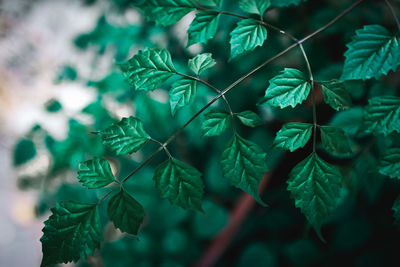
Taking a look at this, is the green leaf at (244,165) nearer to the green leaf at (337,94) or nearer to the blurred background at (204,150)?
the green leaf at (337,94)

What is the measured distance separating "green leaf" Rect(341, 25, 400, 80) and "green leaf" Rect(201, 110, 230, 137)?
0.58 ft

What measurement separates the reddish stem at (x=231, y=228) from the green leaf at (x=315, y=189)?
26.7 inches

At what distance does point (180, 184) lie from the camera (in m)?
0.40

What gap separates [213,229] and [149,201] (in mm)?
234

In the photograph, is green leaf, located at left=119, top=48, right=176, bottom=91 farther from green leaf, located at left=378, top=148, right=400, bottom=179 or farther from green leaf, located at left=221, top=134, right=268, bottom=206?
green leaf, located at left=378, top=148, right=400, bottom=179

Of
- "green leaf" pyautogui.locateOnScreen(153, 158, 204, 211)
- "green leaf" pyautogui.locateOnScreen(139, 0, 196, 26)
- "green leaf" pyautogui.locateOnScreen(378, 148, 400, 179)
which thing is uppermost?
"green leaf" pyautogui.locateOnScreen(139, 0, 196, 26)

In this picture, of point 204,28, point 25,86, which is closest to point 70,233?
point 204,28

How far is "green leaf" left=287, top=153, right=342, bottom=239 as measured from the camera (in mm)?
375

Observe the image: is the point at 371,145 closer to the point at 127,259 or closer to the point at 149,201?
the point at 149,201

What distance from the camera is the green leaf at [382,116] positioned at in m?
0.37

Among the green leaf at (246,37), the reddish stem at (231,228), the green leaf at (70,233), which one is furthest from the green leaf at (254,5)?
the reddish stem at (231,228)

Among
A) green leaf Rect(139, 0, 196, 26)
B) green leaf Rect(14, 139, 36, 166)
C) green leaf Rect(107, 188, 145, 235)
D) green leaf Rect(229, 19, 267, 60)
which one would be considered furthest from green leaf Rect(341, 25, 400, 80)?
green leaf Rect(14, 139, 36, 166)

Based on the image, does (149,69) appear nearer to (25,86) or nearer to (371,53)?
(371,53)

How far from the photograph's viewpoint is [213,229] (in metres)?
0.95
